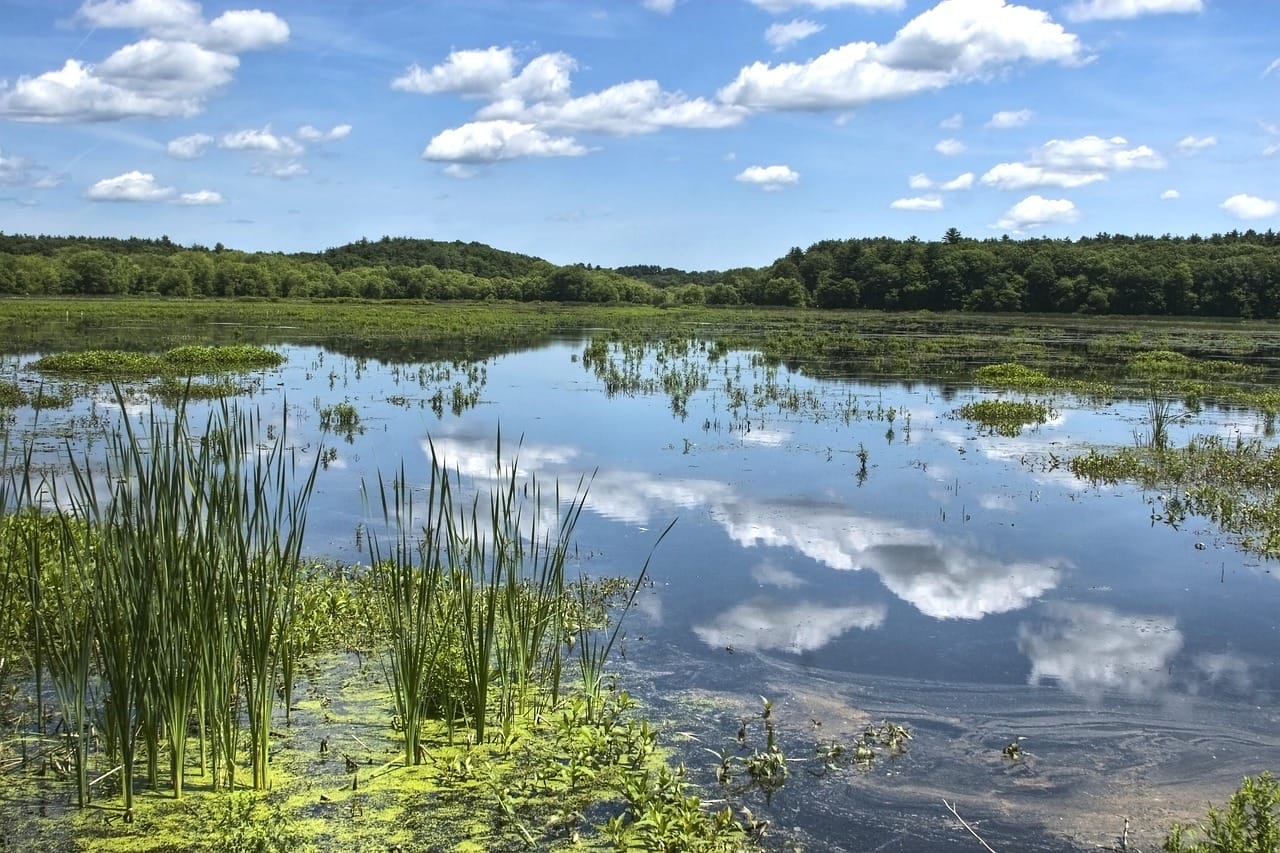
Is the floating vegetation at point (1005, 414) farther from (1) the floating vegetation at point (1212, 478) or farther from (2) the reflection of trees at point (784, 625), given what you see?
(2) the reflection of trees at point (784, 625)

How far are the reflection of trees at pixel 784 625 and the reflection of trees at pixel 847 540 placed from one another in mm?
779

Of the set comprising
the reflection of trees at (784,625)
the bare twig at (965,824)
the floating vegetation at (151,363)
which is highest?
the floating vegetation at (151,363)

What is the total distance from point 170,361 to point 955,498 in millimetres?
22544

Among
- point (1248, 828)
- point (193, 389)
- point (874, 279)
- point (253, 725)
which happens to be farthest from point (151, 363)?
point (874, 279)

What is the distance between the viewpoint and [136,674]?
502 centimetres

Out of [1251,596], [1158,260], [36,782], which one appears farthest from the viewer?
[1158,260]

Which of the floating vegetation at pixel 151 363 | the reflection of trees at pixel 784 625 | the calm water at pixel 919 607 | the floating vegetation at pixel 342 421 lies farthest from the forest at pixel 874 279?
the reflection of trees at pixel 784 625

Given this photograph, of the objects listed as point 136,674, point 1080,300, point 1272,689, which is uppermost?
point 1080,300

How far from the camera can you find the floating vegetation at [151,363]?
2602cm

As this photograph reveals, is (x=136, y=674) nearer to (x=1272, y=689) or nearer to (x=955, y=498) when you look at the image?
(x=1272, y=689)

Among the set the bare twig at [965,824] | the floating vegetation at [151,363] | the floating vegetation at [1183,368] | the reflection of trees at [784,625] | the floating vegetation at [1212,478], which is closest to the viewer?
the bare twig at [965,824]

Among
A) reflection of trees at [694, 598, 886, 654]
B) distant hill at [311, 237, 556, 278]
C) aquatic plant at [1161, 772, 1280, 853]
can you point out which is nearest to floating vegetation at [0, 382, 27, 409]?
reflection of trees at [694, 598, 886, 654]

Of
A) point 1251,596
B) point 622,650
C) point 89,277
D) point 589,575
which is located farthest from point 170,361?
point 89,277

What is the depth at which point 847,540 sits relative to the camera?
11773 millimetres
